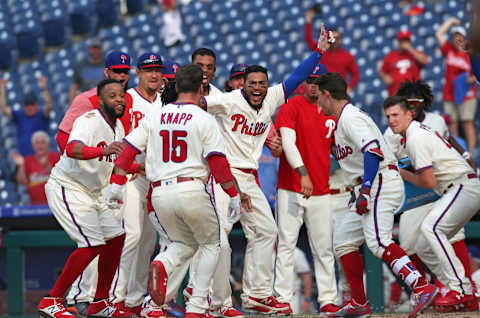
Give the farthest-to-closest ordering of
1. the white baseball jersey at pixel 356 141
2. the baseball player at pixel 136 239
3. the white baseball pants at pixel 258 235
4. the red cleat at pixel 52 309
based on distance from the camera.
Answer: the baseball player at pixel 136 239, the white baseball pants at pixel 258 235, the white baseball jersey at pixel 356 141, the red cleat at pixel 52 309

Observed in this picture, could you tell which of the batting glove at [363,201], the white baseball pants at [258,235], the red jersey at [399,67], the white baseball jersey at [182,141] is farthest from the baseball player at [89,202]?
the red jersey at [399,67]

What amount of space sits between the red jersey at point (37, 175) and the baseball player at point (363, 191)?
3.88 m

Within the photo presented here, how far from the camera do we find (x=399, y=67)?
9172 mm

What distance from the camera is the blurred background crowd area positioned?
10.5 meters

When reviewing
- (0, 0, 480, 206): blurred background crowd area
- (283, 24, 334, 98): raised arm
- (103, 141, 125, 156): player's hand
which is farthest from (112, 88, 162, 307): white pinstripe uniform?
(0, 0, 480, 206): blurred background crowd area

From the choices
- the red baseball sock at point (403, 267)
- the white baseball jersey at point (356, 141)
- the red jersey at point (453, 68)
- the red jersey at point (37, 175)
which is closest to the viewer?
the red baseball sock at point (403, 267)

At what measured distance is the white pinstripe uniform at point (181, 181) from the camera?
421 cm

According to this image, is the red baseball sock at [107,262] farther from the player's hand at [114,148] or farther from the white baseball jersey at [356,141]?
the white baseball jersey at [356,141]

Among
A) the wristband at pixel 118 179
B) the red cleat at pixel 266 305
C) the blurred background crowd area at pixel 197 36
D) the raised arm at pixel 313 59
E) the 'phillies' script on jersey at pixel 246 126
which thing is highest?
the blurred background crowd area at pixel 197 36

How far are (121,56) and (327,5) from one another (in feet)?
22.7

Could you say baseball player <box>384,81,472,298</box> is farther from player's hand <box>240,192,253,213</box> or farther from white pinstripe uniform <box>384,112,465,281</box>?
player's hand <box>240,192,253,213</box>

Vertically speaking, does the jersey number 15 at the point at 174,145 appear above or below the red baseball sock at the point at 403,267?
above

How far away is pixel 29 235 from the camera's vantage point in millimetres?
6984

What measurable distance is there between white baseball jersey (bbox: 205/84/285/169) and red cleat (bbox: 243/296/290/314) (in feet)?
3.13
